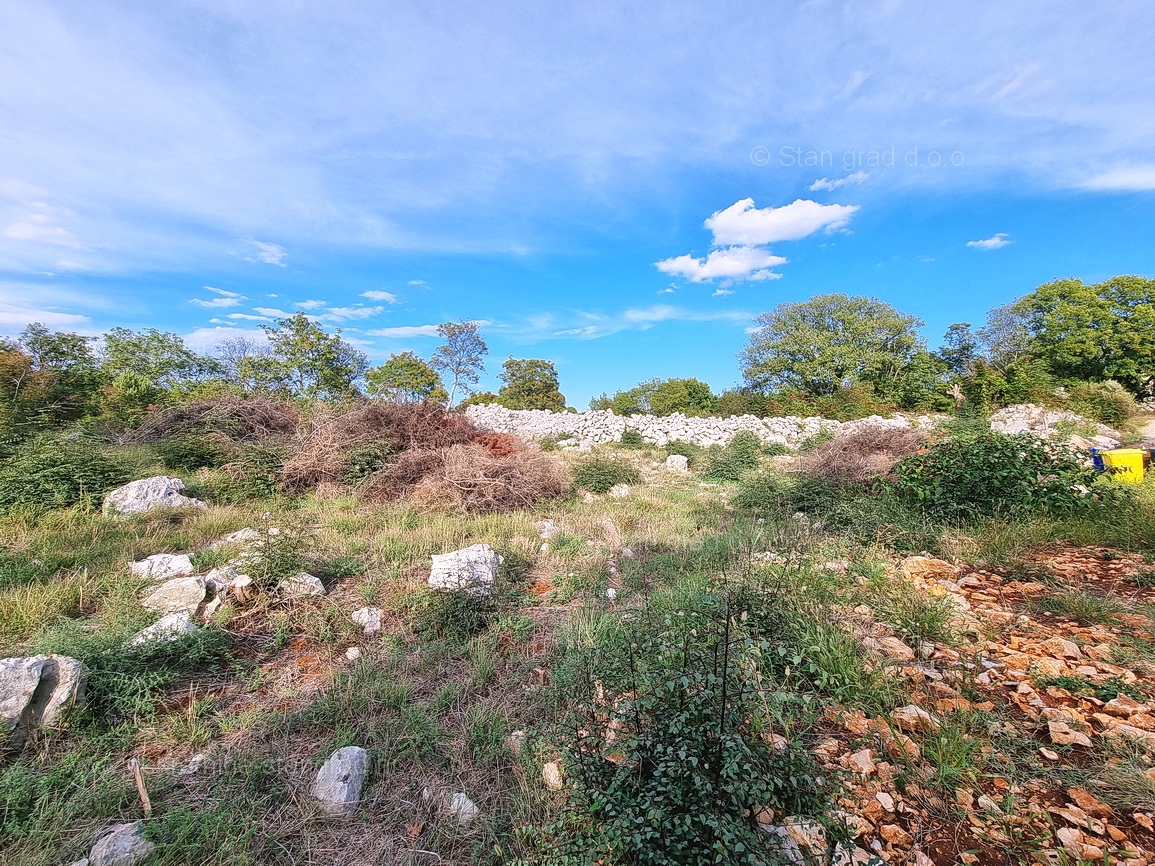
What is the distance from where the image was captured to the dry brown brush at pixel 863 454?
23.6 ft

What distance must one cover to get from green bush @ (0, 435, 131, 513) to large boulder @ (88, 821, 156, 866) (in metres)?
5.98

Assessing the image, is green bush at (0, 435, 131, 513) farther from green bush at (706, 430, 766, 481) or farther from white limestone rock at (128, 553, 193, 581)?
green bush at (706, 430, 766, 481)

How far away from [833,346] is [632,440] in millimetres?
21429

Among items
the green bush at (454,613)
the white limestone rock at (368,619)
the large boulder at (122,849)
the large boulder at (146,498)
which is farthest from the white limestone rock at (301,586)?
the large boulder at (146,498)

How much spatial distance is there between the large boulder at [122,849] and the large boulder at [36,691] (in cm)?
97

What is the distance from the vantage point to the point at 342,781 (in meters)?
2.04

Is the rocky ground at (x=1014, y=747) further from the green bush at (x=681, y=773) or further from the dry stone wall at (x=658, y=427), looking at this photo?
the dry stone wall at (x=658, y=427)

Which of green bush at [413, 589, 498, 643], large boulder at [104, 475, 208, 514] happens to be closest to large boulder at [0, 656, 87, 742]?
green bush at [413, 589, 498, 643]

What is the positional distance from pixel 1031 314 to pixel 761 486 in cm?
2939

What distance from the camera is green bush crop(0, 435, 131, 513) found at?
18.0 feet

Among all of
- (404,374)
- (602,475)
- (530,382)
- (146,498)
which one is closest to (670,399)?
(530,382)

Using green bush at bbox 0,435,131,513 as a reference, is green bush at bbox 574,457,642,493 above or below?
below

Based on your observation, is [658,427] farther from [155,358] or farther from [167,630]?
[155,358]

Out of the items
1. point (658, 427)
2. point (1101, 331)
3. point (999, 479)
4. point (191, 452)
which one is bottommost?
point (999, 479)
